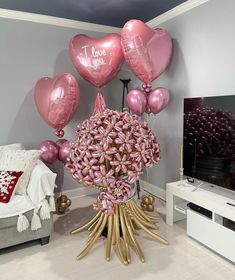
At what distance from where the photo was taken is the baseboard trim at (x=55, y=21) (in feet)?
9.81

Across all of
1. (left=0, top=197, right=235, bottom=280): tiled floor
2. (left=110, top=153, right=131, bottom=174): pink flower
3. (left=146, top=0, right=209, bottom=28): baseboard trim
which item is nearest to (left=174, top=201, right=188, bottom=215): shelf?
(left=0, top=197, right=235, bottom=280): tiled floor

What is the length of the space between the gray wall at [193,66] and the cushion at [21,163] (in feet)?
5.52

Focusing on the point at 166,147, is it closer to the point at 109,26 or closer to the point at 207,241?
the point at 207,241

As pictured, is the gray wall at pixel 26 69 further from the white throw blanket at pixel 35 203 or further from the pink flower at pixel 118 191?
the pink flower at pixel 118 191

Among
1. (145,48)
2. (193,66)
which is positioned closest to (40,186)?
(145,48)

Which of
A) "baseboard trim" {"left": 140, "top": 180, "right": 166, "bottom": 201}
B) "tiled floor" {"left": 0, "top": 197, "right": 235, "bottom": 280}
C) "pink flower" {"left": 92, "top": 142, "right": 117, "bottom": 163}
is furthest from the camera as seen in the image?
"baseboard trim" {"left": 140, "top": 180, "right": 166, "bottom": 201}

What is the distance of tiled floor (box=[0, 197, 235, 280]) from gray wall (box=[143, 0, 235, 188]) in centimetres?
112

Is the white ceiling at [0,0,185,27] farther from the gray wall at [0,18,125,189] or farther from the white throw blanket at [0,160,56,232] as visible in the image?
the white throw blanket at [0,160,56,232]

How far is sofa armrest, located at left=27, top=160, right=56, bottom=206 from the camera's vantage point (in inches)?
89.5

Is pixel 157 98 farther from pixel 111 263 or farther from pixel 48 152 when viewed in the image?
pixel 111 263

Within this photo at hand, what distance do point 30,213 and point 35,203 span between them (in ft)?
0.31

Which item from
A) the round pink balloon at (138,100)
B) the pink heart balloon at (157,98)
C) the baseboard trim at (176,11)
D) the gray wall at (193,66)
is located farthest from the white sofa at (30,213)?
the baseboard trim at (176,11)

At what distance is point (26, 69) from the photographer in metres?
3.19

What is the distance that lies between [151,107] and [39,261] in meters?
1.92
